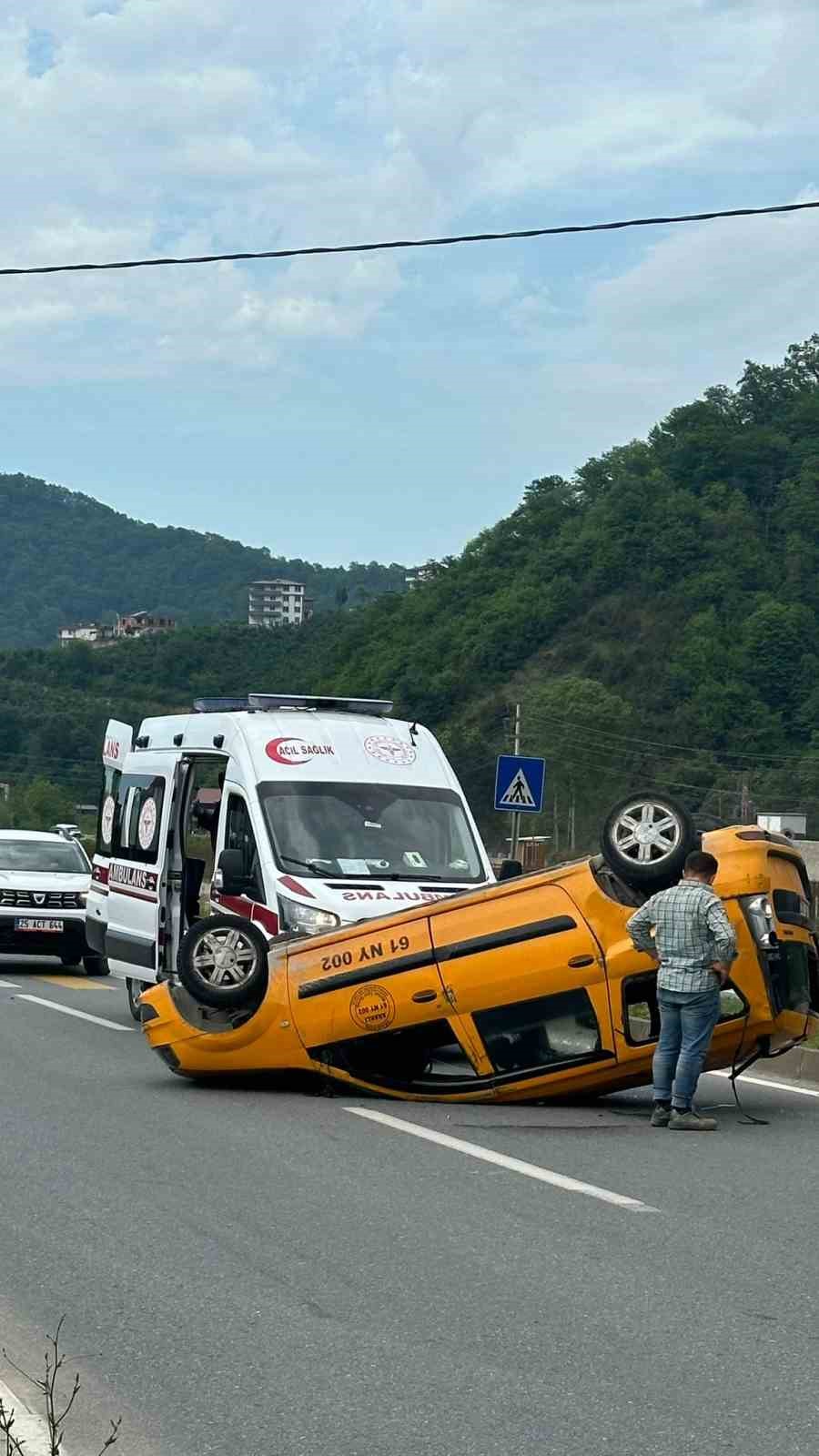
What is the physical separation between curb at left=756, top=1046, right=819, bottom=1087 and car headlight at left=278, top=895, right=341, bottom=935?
317 cm

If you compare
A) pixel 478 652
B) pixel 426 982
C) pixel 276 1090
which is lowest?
pixel 276 1090

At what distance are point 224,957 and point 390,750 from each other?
390 cm

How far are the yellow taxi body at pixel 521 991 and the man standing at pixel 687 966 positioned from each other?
322 millimetres

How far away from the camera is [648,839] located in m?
11.2

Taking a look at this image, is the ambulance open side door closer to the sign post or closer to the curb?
the curb

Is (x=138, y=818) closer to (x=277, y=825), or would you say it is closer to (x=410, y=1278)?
(x=277, y=825)

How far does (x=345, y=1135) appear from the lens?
10.2 meters

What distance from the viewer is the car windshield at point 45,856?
22906mm

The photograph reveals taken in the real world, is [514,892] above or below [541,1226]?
above

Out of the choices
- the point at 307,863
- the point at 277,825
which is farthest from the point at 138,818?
the point at 307,863

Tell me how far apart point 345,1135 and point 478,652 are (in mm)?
99985

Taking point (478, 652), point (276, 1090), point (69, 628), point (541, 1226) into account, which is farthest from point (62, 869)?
point (69, 628)

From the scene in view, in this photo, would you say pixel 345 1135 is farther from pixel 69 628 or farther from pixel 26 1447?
pixel 69 628

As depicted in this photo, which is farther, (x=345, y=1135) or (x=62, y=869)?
(x=62, y=869)
